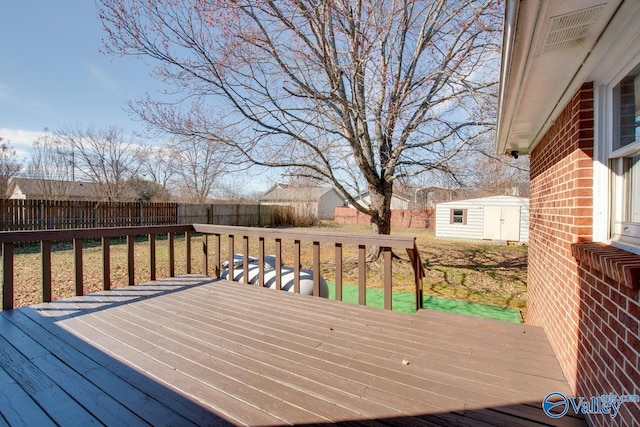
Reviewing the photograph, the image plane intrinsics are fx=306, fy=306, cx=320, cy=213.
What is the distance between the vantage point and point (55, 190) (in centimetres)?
1639

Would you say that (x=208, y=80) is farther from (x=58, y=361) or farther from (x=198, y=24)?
(x=58, y=361)

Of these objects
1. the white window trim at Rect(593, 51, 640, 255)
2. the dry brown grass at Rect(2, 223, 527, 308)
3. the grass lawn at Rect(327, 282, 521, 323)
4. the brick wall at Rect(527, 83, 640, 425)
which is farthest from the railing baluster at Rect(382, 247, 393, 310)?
the dry brown grass at Rect(2, 223, 527, 308)

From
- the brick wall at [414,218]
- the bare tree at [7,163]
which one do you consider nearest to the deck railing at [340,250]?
the brick wall at [414,218]

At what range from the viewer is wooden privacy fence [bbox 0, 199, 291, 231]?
34.1 ft

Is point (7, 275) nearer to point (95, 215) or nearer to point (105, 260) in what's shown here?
point (105, 260)

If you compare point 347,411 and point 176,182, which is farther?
point 176,182

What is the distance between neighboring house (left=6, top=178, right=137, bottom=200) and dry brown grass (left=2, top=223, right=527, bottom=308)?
736 centimetres

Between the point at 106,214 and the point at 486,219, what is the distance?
16.8 metres

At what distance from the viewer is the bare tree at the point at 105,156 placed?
1884 cm

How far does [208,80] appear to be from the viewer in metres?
6.18

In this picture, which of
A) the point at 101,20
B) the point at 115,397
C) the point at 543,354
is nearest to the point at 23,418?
the point at 115,397

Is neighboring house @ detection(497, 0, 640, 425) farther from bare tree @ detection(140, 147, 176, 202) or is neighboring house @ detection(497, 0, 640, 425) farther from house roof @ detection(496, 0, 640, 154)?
bare tree @ detection(140, 147, 176, 202)

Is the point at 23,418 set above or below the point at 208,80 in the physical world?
below

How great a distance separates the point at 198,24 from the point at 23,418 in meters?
5.90
